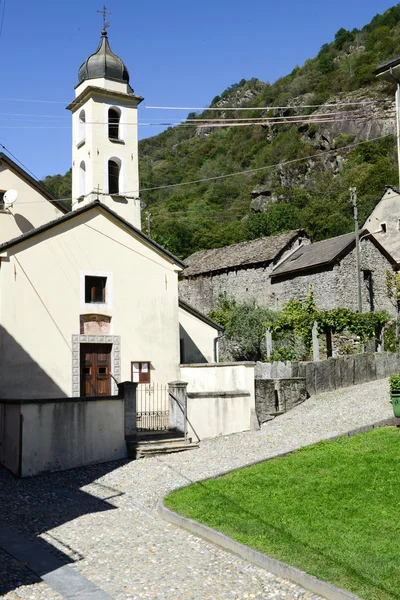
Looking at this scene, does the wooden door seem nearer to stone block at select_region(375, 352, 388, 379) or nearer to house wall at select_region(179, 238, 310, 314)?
stone block at select_region(375, 352, 388, 379)

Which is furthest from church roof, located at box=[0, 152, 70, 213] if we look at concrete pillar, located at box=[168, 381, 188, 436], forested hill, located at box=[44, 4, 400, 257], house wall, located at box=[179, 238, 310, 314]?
forested hill, located at box=[44, 4, 400, 257]

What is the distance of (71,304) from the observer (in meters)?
21.2

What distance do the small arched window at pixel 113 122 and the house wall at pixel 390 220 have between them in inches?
927

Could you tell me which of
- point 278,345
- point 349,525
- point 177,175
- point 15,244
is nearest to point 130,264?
point 15,244

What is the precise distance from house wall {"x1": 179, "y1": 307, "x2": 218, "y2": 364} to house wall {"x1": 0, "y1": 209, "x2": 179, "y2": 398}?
3453mm

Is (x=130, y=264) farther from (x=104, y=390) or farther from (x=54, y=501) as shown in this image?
(x=54, y=501)

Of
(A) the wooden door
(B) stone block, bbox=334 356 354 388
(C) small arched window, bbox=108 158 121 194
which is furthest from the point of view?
(C) small arched window, bbox=108 158 121 194

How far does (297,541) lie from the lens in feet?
28.0

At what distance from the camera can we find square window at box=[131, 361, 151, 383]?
21984mm

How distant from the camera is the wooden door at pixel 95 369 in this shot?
21328 millimetres

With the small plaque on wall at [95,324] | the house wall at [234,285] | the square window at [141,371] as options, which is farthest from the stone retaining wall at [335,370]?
the house wall at [234,285]

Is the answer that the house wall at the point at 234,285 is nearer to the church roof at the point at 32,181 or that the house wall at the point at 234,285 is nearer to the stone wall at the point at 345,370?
the stone wall at the point at 345,370

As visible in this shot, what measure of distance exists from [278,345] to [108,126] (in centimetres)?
1265

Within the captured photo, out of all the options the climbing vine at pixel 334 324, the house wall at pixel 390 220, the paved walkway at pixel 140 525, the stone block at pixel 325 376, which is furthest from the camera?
the house wall at pixel 390 220
